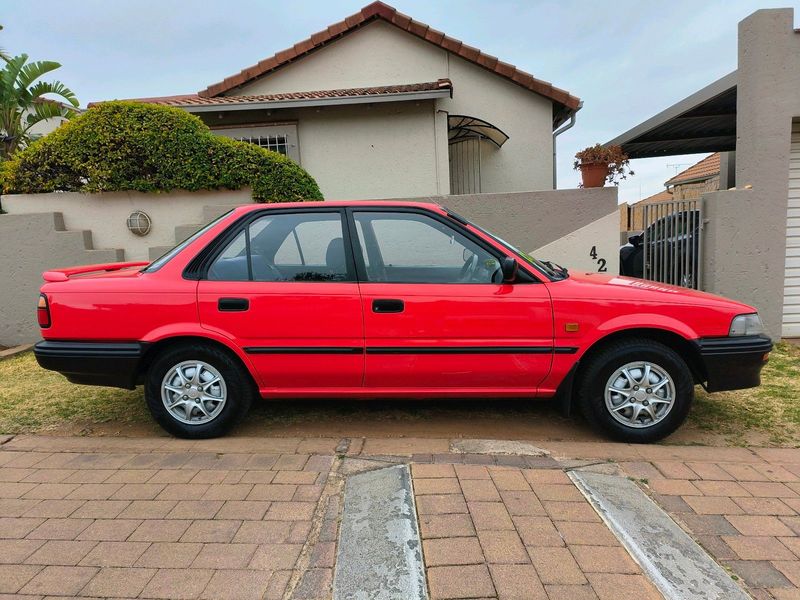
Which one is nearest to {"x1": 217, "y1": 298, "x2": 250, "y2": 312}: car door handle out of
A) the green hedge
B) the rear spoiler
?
the rear spoiler

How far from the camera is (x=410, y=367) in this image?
140 inches

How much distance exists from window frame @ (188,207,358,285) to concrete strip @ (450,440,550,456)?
135cm

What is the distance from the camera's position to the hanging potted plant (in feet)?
21.1

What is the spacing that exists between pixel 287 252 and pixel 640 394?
266 centimetres

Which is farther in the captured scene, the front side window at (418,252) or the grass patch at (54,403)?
the grass patch at (54,403)

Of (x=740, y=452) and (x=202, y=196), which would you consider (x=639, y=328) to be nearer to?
(x=740, y=452)

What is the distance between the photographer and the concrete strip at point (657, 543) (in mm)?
2115

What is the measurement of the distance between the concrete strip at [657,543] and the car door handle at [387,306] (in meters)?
1.51

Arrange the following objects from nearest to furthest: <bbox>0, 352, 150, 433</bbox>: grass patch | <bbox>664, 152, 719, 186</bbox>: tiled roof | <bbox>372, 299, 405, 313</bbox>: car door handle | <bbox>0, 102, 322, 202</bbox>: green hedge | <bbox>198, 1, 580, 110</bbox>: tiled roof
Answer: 1. <bbox>372, 299, 405, 313</bbox>: car door handle
2. <bbox>0, 352, 150, 433</bbox>: grass patch
3. <bbox>0, 102, 322, 202</bbox>: green hedge
4. <bbox>198, 1, 580, 110</bbox>: tiled roof
5. <bbox>664, 152, 719, 186</bbox>: tiled roof

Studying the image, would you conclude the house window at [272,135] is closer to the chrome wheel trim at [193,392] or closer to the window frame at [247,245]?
the window frame at [247,245]

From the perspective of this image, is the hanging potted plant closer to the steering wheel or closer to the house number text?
the house number text

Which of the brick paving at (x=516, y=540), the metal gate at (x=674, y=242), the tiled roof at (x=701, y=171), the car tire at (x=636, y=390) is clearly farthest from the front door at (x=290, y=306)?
the tiled roof at (x=701, y=171)

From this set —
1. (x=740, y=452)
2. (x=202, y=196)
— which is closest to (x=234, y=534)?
(x=740, y=452)

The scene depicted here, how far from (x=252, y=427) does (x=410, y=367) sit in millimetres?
1412
